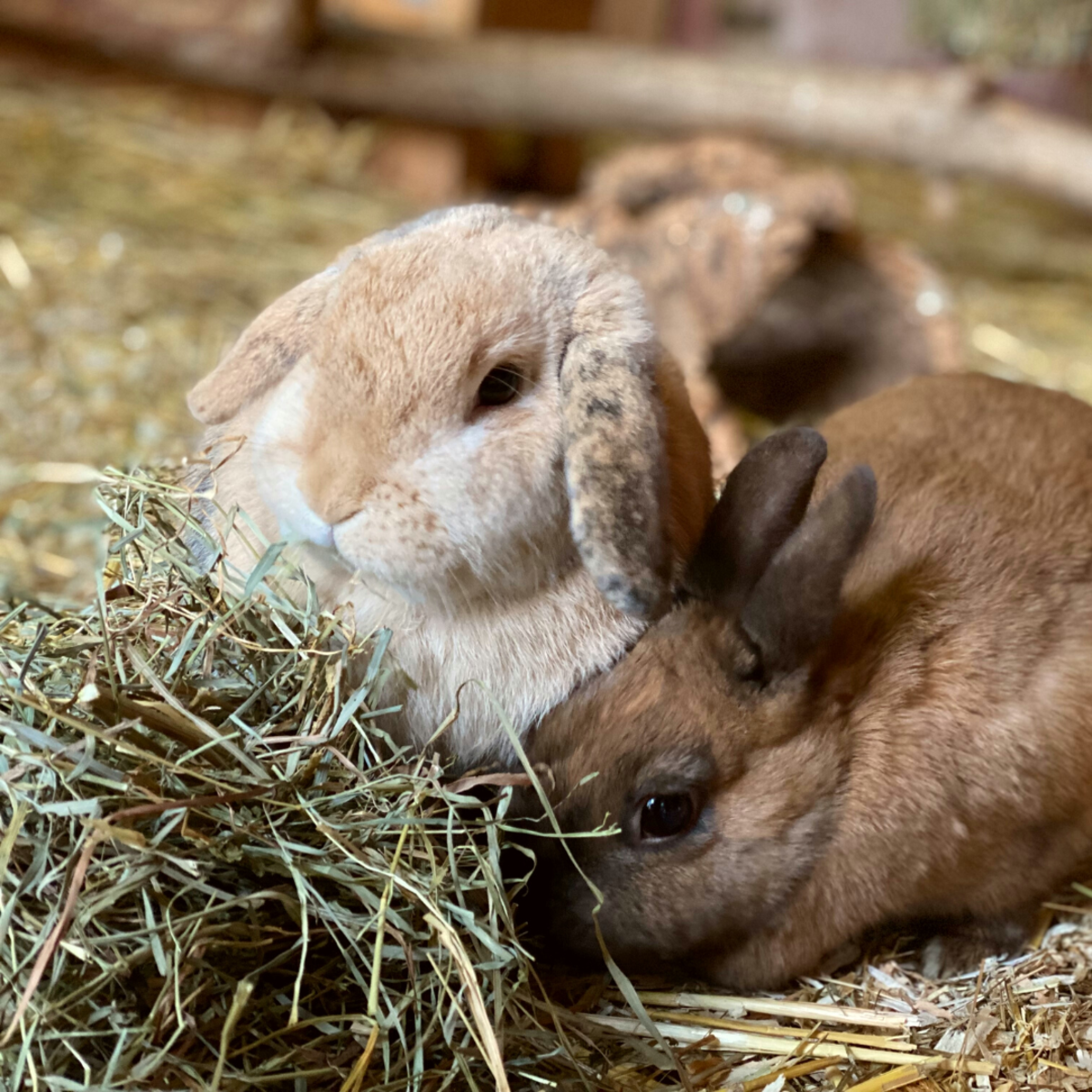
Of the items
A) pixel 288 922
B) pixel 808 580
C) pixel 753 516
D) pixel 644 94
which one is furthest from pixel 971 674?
pixel 644 94

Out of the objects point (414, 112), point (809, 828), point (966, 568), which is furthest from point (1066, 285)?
point (809, 828)

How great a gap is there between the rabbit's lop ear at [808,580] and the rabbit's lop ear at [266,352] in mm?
1043

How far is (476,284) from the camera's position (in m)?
2.16

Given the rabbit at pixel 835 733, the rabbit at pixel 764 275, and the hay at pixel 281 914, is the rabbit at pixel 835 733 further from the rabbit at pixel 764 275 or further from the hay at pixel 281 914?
the rabbit at pixel 764 275

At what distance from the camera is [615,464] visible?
6.86ft

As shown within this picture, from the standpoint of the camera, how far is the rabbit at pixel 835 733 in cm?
238

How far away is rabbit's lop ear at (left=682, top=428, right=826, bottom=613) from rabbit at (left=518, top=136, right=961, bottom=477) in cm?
217

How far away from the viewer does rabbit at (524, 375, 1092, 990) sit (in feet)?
7.81

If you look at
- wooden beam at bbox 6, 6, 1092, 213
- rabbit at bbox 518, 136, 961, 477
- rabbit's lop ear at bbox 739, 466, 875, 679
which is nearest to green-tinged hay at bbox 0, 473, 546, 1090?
rabbit's lop ear at bbox 739, 466, 875, 679

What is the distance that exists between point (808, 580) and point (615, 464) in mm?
510

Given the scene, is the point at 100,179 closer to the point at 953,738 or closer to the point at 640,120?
the point at 640,120

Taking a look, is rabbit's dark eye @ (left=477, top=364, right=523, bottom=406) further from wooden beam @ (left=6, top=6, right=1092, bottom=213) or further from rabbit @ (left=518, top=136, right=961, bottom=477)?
wooden beam @ (left=6, top=6, right=1092, bottom=213)

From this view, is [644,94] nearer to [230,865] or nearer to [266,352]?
[266,352]

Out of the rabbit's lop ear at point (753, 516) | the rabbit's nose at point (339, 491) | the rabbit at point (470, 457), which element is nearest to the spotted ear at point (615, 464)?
the rabbit at point (470, 457)
